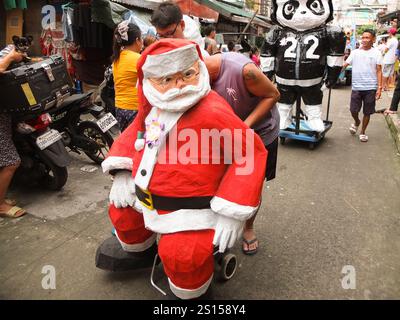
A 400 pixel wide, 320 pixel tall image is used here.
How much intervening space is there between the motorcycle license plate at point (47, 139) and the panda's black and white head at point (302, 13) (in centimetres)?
328

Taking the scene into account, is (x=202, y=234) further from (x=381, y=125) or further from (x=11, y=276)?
(x=381, y=125)

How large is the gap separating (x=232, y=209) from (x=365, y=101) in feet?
15.3

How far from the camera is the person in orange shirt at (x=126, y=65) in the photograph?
3182mm

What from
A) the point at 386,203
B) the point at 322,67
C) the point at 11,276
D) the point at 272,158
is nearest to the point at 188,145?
the point at 272,158

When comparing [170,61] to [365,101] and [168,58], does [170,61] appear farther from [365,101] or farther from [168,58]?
[365,101]

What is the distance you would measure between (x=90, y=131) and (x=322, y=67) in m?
3.21

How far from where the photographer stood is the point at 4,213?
10.5 feet

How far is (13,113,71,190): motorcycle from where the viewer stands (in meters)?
3.40

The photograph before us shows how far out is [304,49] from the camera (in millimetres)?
4555

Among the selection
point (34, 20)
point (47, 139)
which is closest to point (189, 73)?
point (47, 139)

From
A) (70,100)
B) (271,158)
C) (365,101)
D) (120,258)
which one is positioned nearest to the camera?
(120,258)

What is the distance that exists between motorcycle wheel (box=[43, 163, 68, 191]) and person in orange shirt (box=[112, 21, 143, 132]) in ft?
2.91
